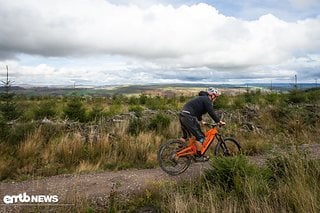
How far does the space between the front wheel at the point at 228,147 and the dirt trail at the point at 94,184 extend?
0.54 metres

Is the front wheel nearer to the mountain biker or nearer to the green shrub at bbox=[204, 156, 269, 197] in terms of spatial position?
the mountain biker

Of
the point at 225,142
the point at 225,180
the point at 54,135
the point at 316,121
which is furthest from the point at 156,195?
the point at 316,121

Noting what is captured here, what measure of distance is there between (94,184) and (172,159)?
2006 mm

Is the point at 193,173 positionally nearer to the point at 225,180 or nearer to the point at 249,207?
the point at 225,180

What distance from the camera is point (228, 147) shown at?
9359 millimetres

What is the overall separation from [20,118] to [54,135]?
247 cm

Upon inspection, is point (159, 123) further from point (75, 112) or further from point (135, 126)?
point (75, 112)

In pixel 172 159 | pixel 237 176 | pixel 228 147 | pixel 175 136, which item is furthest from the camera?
pixel 175 136

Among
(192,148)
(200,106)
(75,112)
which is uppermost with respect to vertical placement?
(200,106)

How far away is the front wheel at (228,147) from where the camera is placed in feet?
29.1

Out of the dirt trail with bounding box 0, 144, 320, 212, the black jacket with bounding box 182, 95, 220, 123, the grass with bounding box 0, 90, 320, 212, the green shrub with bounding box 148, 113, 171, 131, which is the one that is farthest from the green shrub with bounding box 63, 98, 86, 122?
the black jacket with bounding box 182, 95, 220, 123

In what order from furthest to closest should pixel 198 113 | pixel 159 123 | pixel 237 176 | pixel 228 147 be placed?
pixel 159 123
pixel 228 147
pixel 198 113
pixel 237 176

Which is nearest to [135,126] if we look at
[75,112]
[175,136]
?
[175,136]

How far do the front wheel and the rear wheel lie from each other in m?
0.88
